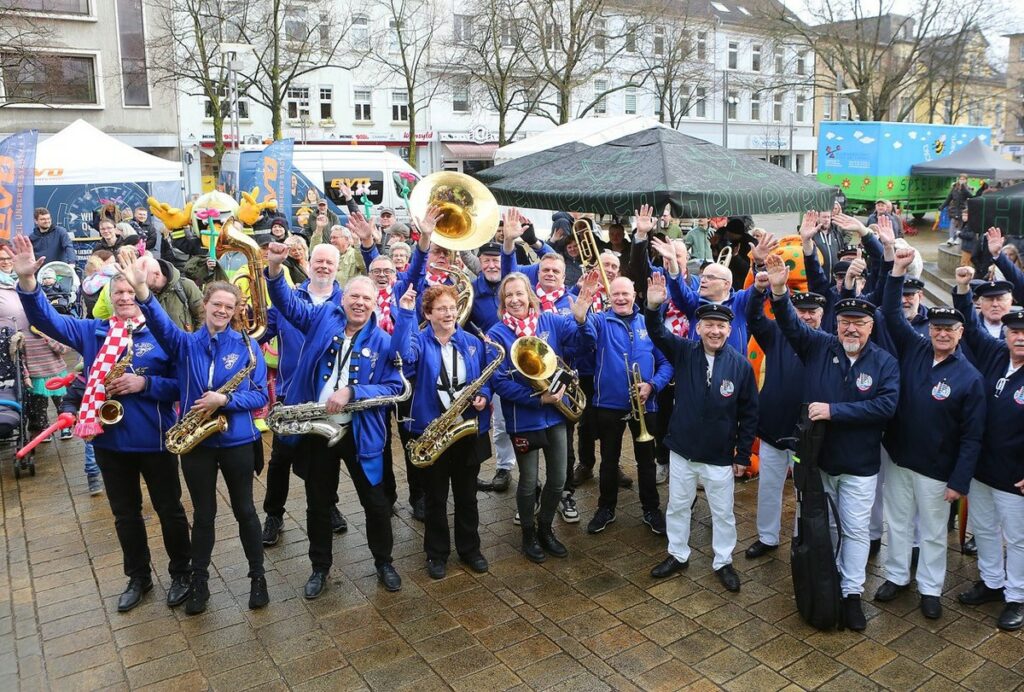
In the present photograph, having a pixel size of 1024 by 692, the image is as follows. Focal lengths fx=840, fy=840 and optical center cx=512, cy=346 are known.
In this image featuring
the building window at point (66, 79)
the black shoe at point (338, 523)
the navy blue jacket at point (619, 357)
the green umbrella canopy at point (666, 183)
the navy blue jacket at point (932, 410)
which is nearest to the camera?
the navy blue jacket at point (932, 410)

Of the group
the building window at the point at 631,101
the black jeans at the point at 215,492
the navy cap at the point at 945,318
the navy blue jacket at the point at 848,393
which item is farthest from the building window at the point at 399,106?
the navy cap at the point at 945,318

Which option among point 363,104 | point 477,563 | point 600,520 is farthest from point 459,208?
point 363,104

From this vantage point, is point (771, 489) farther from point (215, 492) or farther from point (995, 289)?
point (215, 492)

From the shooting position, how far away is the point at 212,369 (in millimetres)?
5031

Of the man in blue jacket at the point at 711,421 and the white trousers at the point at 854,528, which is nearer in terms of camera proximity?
the white trousers at the point at 854,528

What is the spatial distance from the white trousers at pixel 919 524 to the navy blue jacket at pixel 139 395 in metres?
4.50

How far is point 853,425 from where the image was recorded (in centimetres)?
502

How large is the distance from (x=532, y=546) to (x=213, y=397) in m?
2.44

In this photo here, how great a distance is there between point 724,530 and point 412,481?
7.86 ft

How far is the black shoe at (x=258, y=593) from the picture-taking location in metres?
5.26

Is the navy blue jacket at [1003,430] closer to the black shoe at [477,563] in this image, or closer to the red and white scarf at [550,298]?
the red and white scarf at [550,298]

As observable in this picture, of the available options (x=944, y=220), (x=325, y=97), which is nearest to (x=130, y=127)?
(x=325, y=97)

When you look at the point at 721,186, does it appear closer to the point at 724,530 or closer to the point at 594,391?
the point at 594,391

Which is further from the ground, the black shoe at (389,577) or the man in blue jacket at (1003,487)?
the man in blue jacket at (1003,487)
